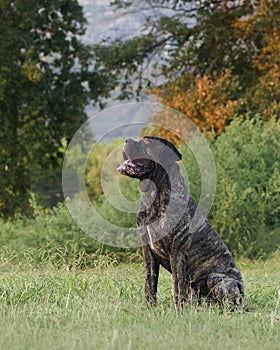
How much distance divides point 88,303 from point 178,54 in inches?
514

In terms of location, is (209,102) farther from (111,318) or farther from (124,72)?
(111,318)

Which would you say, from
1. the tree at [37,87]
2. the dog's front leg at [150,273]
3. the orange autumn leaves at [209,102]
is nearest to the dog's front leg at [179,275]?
the dog's front leg at [150,273]

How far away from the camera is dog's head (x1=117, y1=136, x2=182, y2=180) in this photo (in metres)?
5.62

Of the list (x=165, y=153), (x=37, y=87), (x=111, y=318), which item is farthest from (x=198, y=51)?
(x=111, y=318)

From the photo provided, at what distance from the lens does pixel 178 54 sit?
18188 mm

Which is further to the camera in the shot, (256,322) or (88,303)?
(88,303)

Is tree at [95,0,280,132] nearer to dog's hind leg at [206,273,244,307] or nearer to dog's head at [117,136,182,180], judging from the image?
dog's hind leg at [206,273,244,307]

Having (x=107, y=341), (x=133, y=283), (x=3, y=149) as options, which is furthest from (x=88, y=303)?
(x=3, y=149)

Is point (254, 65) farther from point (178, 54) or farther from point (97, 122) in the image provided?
point (97, 122)

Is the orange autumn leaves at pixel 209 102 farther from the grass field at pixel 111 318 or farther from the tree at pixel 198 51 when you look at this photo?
the grass field at pixel 111 318

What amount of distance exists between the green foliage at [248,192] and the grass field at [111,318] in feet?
15.3

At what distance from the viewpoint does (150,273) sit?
586 cm

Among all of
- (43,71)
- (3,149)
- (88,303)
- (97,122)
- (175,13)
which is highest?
(175,13)

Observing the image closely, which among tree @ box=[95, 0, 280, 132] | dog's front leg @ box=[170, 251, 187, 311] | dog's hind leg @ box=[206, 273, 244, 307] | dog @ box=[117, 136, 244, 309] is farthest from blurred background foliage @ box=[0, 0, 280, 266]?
dog's front leg @ box=[170, 251, 187, 311]
